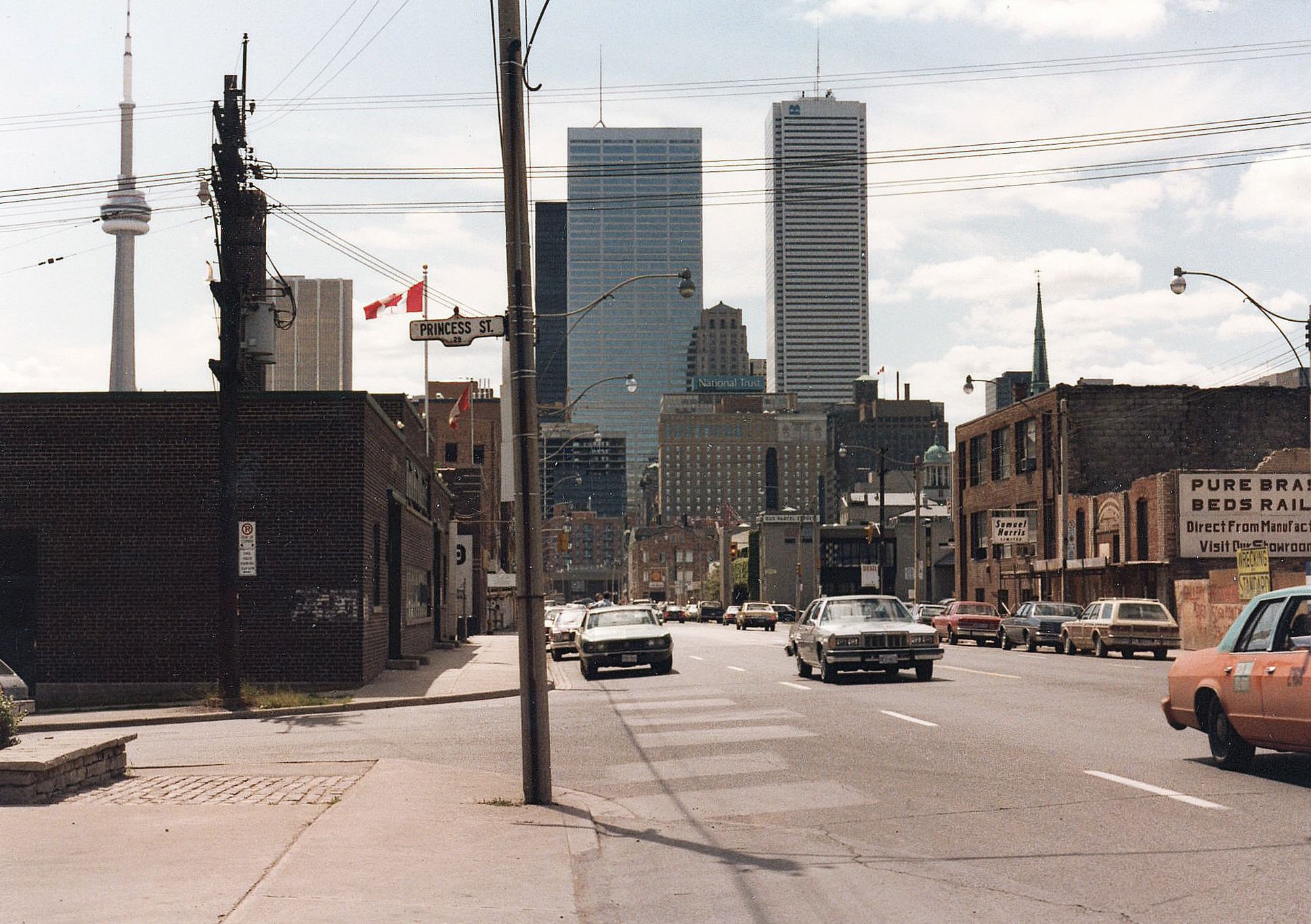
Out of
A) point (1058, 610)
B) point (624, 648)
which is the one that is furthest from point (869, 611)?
point (1058, 610)

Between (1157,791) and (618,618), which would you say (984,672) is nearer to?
(618,618)

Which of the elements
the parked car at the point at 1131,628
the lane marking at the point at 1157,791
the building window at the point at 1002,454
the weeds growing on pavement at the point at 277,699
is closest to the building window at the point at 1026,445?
the building window at the point at 1002,454

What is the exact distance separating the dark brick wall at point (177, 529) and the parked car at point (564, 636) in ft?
51.0

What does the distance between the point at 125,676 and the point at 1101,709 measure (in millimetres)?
17355

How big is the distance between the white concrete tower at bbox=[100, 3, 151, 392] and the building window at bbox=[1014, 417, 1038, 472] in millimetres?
96067

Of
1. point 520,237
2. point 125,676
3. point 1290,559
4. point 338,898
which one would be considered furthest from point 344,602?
point 1290,559

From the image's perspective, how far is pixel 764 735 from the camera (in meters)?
16.9

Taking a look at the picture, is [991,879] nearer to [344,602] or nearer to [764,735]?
[764,735]

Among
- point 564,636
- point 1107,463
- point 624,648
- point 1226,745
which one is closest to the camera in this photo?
point 1226,745

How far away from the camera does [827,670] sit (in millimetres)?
25719

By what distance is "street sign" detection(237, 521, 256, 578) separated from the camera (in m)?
23.7

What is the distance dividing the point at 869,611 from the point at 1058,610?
2244cm

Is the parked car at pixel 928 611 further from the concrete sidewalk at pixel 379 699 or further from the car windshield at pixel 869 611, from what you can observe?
the car windshield at pixel 869 611

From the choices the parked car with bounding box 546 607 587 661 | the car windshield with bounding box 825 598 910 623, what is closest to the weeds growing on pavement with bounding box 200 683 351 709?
the car windshield with bounding box 825 598 910 623
